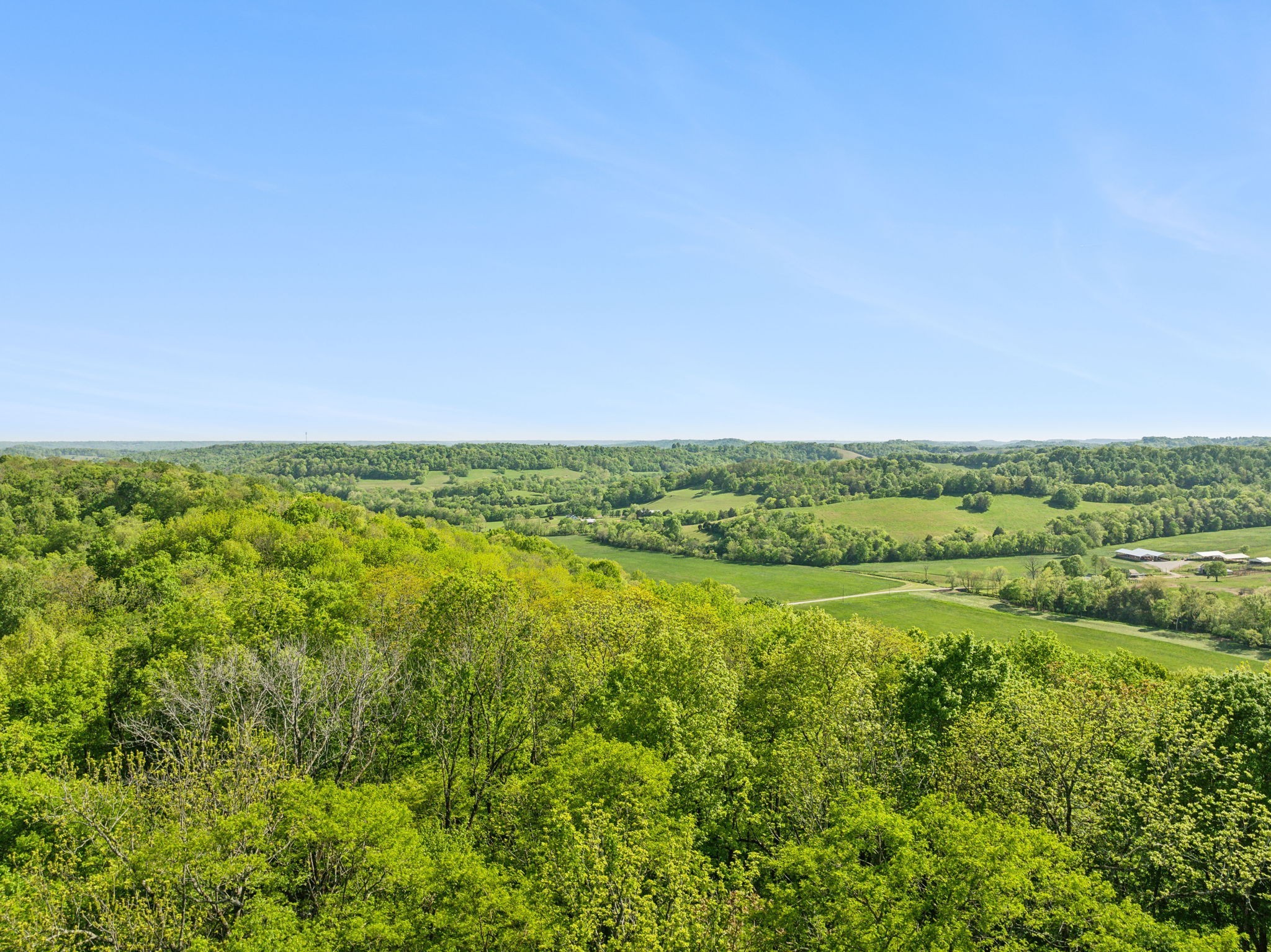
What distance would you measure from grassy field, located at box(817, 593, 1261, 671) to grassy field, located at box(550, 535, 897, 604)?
938cm

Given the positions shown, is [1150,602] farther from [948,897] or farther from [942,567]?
[948,897]

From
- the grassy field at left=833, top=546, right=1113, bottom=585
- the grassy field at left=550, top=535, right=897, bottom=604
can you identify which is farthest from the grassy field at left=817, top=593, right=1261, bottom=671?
the grassy field at left=833, top=546, right=1113, bottom=585

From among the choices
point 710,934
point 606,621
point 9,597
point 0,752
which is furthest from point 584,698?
point 9,597

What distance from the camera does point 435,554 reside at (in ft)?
230

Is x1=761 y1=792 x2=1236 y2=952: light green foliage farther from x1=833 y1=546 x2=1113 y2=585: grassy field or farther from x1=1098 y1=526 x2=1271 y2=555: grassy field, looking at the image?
x1=1098 y1=526 x2=1271 y2=555: grassy field

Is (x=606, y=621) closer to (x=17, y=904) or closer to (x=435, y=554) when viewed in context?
(x=17, y=904)

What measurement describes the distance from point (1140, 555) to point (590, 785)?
166 metres

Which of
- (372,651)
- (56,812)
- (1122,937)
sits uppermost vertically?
(372,651)

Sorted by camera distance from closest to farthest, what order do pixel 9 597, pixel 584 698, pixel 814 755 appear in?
pixel 814 755 → pixel 584 698 → pixel 9 597

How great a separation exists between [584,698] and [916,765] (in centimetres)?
1685

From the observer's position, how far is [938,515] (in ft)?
604

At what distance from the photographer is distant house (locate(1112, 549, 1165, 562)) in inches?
5645

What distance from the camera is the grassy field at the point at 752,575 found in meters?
128

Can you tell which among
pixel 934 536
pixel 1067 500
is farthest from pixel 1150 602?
pixel 1067 500
